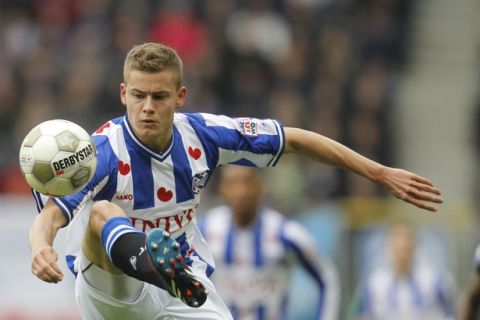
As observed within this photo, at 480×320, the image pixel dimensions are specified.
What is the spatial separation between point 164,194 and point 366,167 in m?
1.19

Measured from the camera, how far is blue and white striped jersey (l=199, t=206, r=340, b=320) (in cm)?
1053

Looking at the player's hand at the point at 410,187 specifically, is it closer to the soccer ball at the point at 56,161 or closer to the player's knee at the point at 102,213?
the player's knee at the point at 102,213

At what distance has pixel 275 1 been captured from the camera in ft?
55.4

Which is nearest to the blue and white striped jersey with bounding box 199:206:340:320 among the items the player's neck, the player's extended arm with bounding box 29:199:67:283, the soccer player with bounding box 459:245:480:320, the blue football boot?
the soccer player with bounding box 459:245:480:320

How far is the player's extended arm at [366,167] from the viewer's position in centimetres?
742

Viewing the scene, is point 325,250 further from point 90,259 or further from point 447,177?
point 90,259

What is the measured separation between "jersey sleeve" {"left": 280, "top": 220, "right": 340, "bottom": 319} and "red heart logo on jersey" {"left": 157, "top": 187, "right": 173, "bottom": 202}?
298cm

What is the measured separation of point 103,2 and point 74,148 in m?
10.1

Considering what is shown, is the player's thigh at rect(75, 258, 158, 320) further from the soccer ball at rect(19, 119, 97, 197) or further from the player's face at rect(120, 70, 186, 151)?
the player's face at rect(120, 70, 186, 151)

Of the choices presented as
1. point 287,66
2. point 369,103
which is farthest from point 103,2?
point 369,103

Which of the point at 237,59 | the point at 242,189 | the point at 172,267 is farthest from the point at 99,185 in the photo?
the point at 237,59

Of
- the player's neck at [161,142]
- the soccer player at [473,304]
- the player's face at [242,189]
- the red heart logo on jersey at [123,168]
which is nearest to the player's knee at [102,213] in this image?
the red heart logo on jersey at [123,168]

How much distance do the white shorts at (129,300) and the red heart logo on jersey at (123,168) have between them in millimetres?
551

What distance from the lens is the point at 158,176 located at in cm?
758
